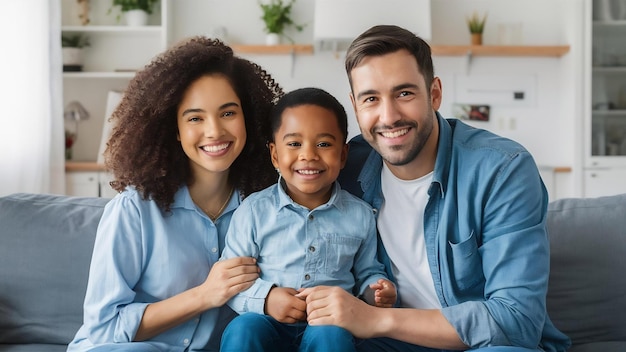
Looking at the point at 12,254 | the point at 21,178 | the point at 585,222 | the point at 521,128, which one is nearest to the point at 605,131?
the point at 521,128

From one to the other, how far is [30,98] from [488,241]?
348 centimetres

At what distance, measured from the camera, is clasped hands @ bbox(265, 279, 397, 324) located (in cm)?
160

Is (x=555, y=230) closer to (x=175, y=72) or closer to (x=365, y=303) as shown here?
(x=365, y=303)

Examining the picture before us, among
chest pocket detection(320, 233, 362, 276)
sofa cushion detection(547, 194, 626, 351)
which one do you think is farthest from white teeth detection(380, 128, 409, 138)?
sofa cushion detection(547, 194, 626, 351)

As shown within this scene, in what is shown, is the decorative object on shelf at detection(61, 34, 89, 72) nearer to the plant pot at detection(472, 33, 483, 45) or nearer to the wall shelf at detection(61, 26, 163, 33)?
the wall shelf at detection(61, 26, 163, 33)

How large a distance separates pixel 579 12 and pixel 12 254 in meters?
4.42

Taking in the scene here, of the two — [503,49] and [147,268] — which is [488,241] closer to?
[147,268]

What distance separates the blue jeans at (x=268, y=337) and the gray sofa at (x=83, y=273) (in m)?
0.69

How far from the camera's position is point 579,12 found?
17.0 ft

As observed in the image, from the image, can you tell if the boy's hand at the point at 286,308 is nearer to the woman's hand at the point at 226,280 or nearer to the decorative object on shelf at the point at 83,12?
the woman's hand at the point at 226,280

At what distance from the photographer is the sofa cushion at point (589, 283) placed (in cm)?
197

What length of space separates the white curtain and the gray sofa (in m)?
2.24

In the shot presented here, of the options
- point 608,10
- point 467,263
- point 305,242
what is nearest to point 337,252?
point 305,242

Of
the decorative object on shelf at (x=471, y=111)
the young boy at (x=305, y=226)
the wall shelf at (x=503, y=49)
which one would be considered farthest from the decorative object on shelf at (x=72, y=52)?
the young boy at (x=305, y=226)
